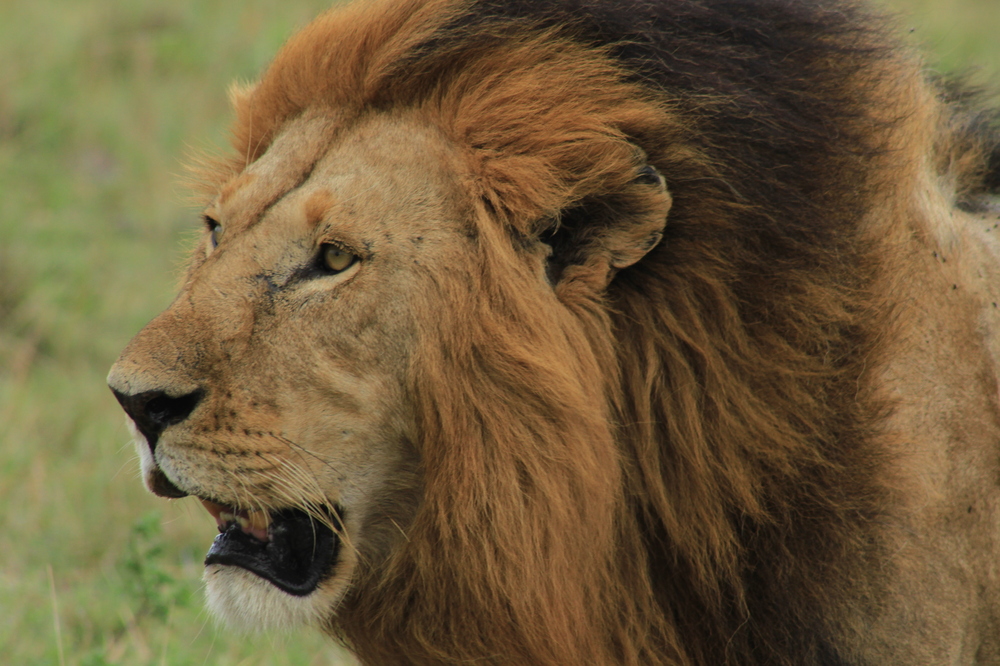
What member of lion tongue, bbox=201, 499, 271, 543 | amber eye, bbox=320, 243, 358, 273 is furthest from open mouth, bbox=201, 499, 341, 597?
amber eye, bbox=320, 243, 358, 273

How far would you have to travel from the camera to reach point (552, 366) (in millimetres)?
2273

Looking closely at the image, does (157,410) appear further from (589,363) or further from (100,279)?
(100,279)

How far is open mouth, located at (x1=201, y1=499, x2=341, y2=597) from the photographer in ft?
7.87

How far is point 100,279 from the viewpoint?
6.14 metres

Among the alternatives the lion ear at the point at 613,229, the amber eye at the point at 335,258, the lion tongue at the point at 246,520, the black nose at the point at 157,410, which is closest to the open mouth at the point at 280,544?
the lion tongue at the point at 246,520

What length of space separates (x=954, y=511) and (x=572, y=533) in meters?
0.82

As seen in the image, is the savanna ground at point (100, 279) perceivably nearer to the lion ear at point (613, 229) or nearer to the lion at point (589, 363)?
the lion at point (589, 363)

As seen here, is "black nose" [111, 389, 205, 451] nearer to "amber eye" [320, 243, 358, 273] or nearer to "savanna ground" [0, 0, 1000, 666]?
"amber eye" [320, 243, 358, 273]

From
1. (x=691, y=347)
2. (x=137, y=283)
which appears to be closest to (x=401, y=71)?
(x=691, y=347)

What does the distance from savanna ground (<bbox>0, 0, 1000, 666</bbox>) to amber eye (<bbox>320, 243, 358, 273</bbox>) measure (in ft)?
2.48

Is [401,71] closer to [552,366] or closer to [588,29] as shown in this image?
[588,29]

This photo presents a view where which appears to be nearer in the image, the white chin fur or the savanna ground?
the white chin fur

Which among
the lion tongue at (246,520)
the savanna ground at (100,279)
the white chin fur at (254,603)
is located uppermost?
the lion tongue at (246,520)

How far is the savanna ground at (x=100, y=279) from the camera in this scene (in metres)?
3.62
